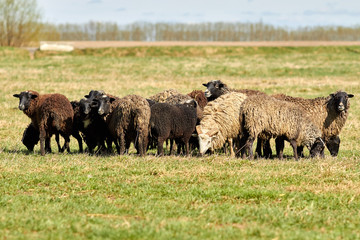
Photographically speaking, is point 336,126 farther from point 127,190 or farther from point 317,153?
point 127,190

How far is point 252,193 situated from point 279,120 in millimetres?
4882

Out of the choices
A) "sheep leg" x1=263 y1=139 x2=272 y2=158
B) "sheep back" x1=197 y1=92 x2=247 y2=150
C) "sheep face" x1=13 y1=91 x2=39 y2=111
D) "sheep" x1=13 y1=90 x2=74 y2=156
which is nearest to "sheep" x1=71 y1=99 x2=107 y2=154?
"sheep" x1=13 y1=90 x2=74 y2=156

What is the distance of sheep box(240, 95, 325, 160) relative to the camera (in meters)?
13.7

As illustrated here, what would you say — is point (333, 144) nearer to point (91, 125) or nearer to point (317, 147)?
point (317, 147)

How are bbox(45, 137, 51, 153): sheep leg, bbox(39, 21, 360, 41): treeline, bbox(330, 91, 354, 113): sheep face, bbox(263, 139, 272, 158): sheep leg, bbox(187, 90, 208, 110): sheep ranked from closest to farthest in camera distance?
bbox(330, 91, 354, 113): sheep face → bbox(263, 139, 272, 158): sheep leg → bbox(45, 137, 51, 153): sheep leg → bbox(187, 90, 208, 110): sheep → bbox(39, 21, 360, 41): treeline

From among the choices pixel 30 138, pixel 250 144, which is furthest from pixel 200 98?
pixel 30 138

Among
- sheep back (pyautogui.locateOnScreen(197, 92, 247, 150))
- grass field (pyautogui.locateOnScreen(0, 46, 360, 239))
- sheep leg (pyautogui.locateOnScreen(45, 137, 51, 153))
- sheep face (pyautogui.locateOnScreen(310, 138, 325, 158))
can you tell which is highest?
sheep back (pyautogui.locateOnScreen(197, 92, 247, 150))

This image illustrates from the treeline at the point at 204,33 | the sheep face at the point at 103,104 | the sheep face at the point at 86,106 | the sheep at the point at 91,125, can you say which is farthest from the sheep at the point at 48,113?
the treeline at the point at 204,33

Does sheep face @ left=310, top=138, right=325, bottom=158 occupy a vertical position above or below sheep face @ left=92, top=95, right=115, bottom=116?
below

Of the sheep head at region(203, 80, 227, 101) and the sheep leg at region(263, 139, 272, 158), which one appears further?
the sheep head at region(203, 80, 227, 101)

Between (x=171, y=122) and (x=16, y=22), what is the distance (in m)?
58.7

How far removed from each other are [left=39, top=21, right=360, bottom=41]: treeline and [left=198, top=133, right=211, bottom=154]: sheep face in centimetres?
10835

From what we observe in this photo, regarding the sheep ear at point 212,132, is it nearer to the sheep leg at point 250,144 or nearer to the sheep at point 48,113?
the sheep leg at point 250,144

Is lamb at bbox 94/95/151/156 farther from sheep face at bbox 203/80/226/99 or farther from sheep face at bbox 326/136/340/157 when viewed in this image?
sheep face at bbox 326/136/340/157
